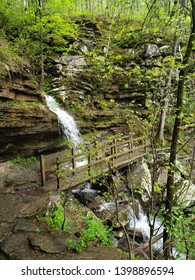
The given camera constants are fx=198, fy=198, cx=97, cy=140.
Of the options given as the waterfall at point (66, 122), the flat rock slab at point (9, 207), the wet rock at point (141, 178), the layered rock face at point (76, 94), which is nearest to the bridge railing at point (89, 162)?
the wet rock at point (141, 178)

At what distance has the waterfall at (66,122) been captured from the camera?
9.54 meters

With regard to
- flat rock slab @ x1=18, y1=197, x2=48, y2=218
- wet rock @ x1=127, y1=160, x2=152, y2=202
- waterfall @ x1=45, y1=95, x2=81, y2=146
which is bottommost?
wet rock @ x1=127, y1=160, x2=152, y2=202

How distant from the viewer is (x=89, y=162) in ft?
23.3

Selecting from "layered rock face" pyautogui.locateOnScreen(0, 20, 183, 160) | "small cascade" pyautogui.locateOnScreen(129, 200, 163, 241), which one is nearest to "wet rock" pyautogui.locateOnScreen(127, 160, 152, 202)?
"small cascade" pyautogui.locateOnScreen(129, 200, 163, 241)

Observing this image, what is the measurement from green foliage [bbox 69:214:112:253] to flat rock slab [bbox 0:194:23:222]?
64.8 inches

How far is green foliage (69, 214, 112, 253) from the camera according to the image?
3.99 metres

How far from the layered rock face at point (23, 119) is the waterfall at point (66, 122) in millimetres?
736

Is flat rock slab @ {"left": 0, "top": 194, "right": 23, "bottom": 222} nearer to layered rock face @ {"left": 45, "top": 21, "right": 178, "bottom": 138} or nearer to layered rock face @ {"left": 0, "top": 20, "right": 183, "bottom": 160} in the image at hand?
layered rock face @ {"left": 0, "top": 20, "right": 183, "bottom": 160}

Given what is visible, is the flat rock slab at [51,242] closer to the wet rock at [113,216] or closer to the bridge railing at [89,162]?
the bridge railing at [89,162]

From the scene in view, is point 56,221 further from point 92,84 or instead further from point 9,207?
point 92,84

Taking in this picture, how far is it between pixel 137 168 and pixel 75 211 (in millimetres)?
4232

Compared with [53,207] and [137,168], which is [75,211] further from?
[137,168]

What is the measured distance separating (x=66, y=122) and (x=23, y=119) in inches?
106
